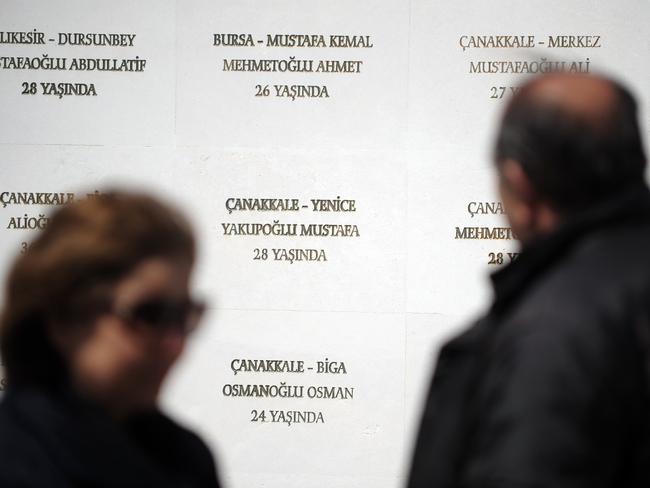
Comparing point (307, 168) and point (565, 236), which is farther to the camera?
point (307, 168)

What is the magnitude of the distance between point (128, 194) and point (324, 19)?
3.22 meters

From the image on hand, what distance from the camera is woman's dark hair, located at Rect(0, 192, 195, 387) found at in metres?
1.66

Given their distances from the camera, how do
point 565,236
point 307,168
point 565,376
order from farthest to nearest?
1. point 307,168
2. point 565,236
3. point 565,376

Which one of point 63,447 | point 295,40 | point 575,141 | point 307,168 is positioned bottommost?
point 63,447

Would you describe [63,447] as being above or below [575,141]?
below

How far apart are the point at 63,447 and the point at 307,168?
10.6 feet

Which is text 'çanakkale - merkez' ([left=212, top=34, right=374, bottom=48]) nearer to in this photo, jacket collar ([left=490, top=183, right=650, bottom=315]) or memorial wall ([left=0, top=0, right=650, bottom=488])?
memorial wall ([left=0, top=0, right=650, bottom=488])

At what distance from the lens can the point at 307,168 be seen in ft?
15.7

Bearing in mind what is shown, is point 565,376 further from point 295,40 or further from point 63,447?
point 295,40

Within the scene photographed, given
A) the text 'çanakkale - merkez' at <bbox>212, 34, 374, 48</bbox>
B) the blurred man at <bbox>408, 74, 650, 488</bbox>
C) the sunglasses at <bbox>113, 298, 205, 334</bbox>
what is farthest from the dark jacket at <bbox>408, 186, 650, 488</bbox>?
the text 'çanakkale - merkez' at <bbox>212, 34, 374, 48</bbox>

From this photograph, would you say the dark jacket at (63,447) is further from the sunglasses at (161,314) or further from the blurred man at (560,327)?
the blurred man at (560,327)

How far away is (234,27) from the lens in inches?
190

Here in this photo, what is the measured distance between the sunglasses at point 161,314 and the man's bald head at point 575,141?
67cm

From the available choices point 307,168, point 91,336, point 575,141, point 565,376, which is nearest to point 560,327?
point 565,376
